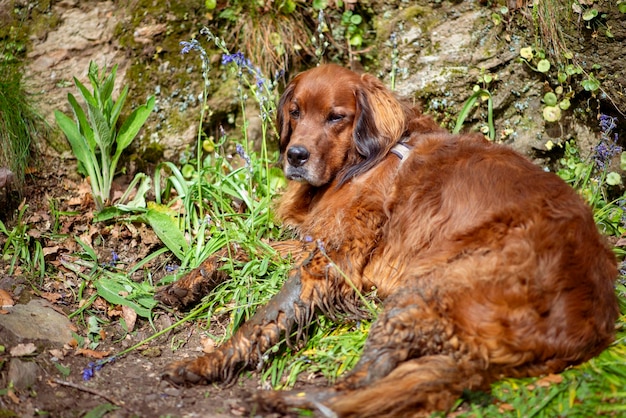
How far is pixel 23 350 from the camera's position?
3.87 m

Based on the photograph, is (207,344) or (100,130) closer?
(207,344)

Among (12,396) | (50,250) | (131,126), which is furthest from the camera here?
(131,126)

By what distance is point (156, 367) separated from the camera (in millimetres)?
4086

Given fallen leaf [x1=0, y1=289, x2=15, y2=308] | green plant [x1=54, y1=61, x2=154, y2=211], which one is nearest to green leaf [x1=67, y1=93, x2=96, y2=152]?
green plant [x1=54, y1=61, x2=154, y2=211]

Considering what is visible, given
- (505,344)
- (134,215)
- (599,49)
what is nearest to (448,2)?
(599,49)

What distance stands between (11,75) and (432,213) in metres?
3.78

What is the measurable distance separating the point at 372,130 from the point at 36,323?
252 cm

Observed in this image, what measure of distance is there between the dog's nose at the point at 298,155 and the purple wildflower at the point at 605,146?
7.95ft

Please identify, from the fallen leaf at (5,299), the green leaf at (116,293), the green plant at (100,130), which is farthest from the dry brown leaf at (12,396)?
the green plant at (100,130)

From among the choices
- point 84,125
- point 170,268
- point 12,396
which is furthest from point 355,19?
point 12,396

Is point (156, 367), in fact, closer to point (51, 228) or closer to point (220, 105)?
point (51, 228)

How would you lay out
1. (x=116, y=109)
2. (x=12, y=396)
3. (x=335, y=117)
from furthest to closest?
1. (x=116, y=109)
2. (x=335, y=117)
3. (x=12, y=396)

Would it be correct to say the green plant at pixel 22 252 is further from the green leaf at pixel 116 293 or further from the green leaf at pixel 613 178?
the green leaf at pixel 613 178

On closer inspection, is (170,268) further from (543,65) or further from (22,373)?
(543,65)
